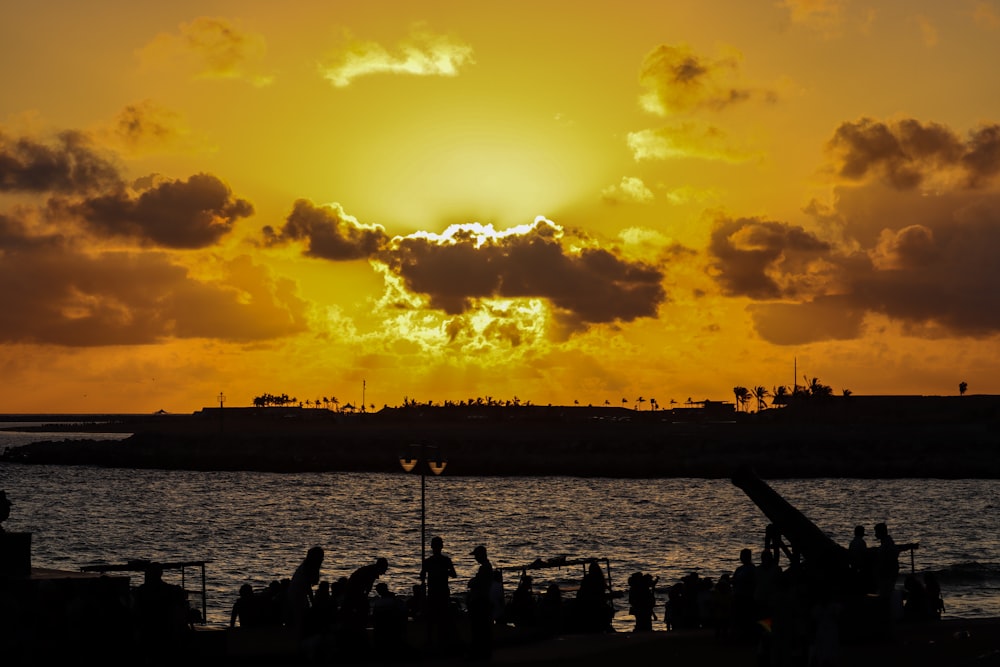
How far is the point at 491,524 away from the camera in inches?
3216

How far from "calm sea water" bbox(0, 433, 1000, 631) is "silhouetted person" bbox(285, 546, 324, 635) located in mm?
15489

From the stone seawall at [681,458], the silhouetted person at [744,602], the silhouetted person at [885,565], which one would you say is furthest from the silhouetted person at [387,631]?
the stone seawall at [681,458]

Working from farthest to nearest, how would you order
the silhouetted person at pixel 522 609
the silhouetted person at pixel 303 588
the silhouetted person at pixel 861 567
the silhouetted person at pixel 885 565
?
1. the silhouetted person at pixel 522 609
2. the silhouetted person at pixel 885 565
3. the silhouetted person at pixel 861 567
4. the silhouetted person at pixel 303 588

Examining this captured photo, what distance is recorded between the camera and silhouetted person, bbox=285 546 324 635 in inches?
829

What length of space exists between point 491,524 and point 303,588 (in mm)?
60946

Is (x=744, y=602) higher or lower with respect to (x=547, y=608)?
higher

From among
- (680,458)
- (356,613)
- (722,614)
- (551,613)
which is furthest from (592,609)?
(680,458)

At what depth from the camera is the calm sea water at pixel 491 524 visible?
182 ft

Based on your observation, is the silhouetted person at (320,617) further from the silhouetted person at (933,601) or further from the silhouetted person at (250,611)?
the silhouetted person at (933,601)

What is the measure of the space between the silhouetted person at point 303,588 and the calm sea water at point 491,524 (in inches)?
610

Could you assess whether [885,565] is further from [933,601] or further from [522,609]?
[522,609]

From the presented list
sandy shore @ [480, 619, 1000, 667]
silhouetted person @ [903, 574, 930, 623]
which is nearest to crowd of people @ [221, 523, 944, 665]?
sandy shore @ [480, 619, 1000, 667]

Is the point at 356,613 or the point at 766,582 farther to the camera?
the point at 766,582

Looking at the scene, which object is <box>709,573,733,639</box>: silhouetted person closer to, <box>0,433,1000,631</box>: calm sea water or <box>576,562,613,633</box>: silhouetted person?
<box>576,562,613,633</box>: silhouetted person
